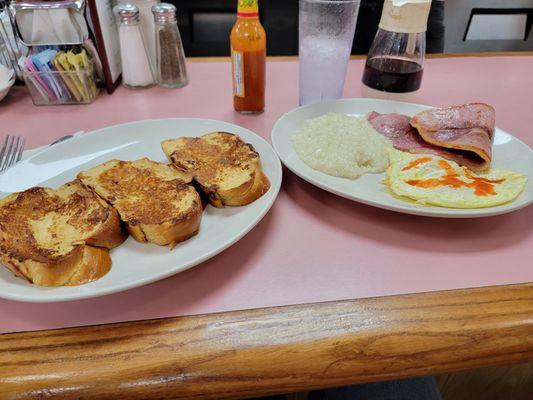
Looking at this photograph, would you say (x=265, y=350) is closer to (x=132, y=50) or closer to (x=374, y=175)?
(x=374, y=175)

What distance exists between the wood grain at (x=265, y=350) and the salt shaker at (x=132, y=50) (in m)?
0.87

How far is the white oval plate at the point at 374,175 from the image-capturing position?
2.23 ft

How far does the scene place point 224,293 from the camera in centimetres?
60

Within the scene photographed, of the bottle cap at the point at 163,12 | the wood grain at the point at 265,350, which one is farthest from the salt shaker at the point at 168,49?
the wood grain at the point at 265,350

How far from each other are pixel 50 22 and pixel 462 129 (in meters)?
1.02

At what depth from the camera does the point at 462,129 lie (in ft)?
2.82

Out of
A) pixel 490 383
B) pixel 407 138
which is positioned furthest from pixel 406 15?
pixel 490 383

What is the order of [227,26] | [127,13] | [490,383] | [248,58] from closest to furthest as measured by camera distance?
[248,58]
[127,13]
[490,383]
[227,26]

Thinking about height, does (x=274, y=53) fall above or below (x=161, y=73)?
below

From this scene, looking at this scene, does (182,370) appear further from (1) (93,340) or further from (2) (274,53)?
(2) (274,53)

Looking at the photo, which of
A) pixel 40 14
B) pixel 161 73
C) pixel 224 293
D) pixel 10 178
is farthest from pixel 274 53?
pixel 224 293

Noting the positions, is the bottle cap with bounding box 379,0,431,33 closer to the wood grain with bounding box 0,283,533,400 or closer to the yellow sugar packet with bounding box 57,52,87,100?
the wood grain with bounding box 0,283,533,400

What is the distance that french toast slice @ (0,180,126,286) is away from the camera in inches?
21.9

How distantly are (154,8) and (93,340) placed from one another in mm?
928
